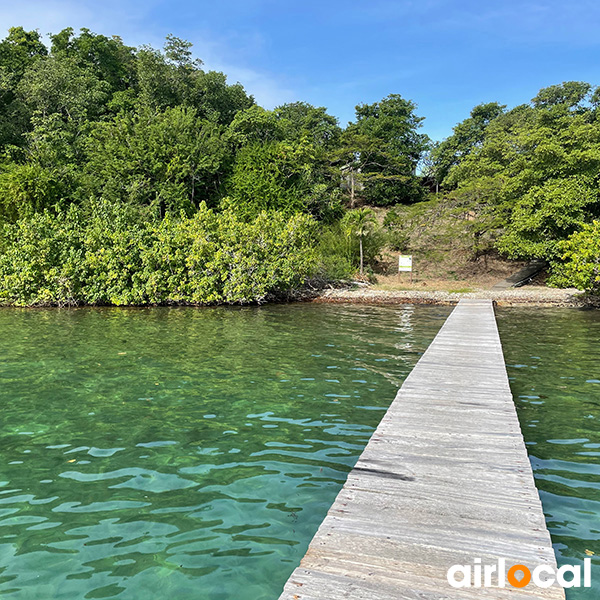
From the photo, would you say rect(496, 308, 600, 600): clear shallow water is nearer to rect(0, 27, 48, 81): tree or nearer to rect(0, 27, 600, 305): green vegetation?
rect(0, 27, 600, 305): green vegetation

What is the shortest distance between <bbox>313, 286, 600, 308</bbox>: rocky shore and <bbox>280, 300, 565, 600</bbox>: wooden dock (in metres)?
16.6

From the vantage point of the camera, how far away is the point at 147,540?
12.5 ft

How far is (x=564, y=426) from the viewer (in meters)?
6.35

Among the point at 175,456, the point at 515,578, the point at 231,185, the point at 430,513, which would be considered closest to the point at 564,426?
the point at 430,513

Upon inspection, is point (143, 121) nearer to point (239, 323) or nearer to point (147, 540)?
point (239, 323)

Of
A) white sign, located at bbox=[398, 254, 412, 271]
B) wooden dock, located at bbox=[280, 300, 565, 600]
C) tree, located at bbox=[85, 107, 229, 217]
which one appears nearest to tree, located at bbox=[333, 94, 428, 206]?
tree, located at bbox=[85, 107, 229, 217]

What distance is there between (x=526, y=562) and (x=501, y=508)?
25.5 inches

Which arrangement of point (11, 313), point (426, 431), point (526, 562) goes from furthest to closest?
point (11, 313)
point (426, 431)
point (526, 562)

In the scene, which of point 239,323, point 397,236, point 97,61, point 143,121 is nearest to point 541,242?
point 397,236

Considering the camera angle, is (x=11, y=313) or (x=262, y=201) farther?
(x=262, y=201)

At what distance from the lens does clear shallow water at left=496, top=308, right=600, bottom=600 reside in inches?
155

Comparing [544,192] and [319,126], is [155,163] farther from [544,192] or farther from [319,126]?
[544,192]

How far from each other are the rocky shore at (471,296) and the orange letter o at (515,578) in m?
19.5

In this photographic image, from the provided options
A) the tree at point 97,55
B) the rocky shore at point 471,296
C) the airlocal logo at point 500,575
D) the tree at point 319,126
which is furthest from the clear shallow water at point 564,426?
the tree at point 97,55
